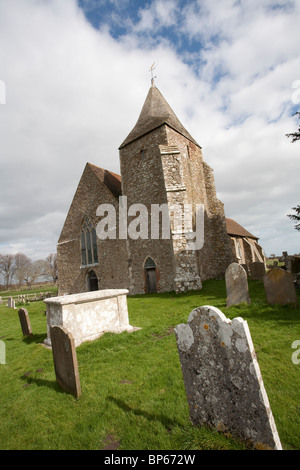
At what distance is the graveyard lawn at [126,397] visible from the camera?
2449 mm

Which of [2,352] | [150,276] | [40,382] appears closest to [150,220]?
[150,276]

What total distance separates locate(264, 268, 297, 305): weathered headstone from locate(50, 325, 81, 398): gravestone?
19.6 ft

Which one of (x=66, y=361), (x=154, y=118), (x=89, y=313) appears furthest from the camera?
(x=154, y=118)

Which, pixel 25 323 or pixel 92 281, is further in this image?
pixel 92 281

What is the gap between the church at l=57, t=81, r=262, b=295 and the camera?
1321cm

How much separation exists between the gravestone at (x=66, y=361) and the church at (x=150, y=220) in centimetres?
879

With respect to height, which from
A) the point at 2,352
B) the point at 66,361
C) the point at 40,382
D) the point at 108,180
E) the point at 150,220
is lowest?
the point at 2,352

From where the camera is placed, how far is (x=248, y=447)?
2.08 meters

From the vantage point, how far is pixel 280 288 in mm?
6801

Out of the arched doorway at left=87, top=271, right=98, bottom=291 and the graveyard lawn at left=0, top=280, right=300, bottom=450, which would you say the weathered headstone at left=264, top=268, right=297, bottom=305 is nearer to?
the graveyard lawn at left=0, top=280, right=300, bottom=450

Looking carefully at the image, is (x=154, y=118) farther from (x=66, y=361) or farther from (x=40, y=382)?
(x=40, y=382)

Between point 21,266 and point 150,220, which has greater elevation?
point 150,220

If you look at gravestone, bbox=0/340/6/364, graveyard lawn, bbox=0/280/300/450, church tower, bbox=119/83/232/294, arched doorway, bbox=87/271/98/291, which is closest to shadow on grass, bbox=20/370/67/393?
graveyard lawn, bbox=0/280/300/450

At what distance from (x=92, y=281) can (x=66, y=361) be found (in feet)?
51.1
